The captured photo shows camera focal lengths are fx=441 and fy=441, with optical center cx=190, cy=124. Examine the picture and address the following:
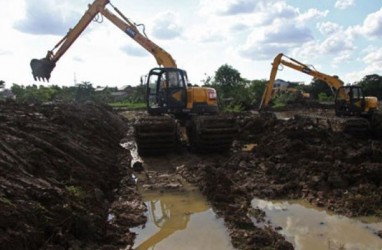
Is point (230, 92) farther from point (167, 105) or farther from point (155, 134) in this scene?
point (155, 134)

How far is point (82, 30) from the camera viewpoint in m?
17.8

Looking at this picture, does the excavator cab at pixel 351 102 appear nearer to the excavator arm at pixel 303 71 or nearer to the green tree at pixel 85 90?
the excavator arm at pixel 303 71

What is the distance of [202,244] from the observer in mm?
7047

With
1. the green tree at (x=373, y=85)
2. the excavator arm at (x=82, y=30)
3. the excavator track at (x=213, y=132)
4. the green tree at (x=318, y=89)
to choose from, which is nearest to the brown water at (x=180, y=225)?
the excavator track at (x=213, y=132)

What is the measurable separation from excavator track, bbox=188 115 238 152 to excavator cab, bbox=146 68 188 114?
3.06 ft

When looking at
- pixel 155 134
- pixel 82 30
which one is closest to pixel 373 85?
pixel 82 30

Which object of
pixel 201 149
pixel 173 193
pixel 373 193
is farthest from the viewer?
pixel 201 149

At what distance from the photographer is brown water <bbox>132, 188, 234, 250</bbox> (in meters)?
7.11

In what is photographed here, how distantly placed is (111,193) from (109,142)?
636 centimetres

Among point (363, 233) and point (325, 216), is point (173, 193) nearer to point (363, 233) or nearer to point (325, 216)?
point (325, 216)

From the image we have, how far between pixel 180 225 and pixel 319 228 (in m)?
2.46

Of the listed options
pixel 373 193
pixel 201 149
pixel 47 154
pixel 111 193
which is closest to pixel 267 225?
pixel 373 193

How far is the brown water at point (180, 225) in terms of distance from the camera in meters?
7.11

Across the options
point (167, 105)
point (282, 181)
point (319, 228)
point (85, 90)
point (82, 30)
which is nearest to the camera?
point (319, 228)
